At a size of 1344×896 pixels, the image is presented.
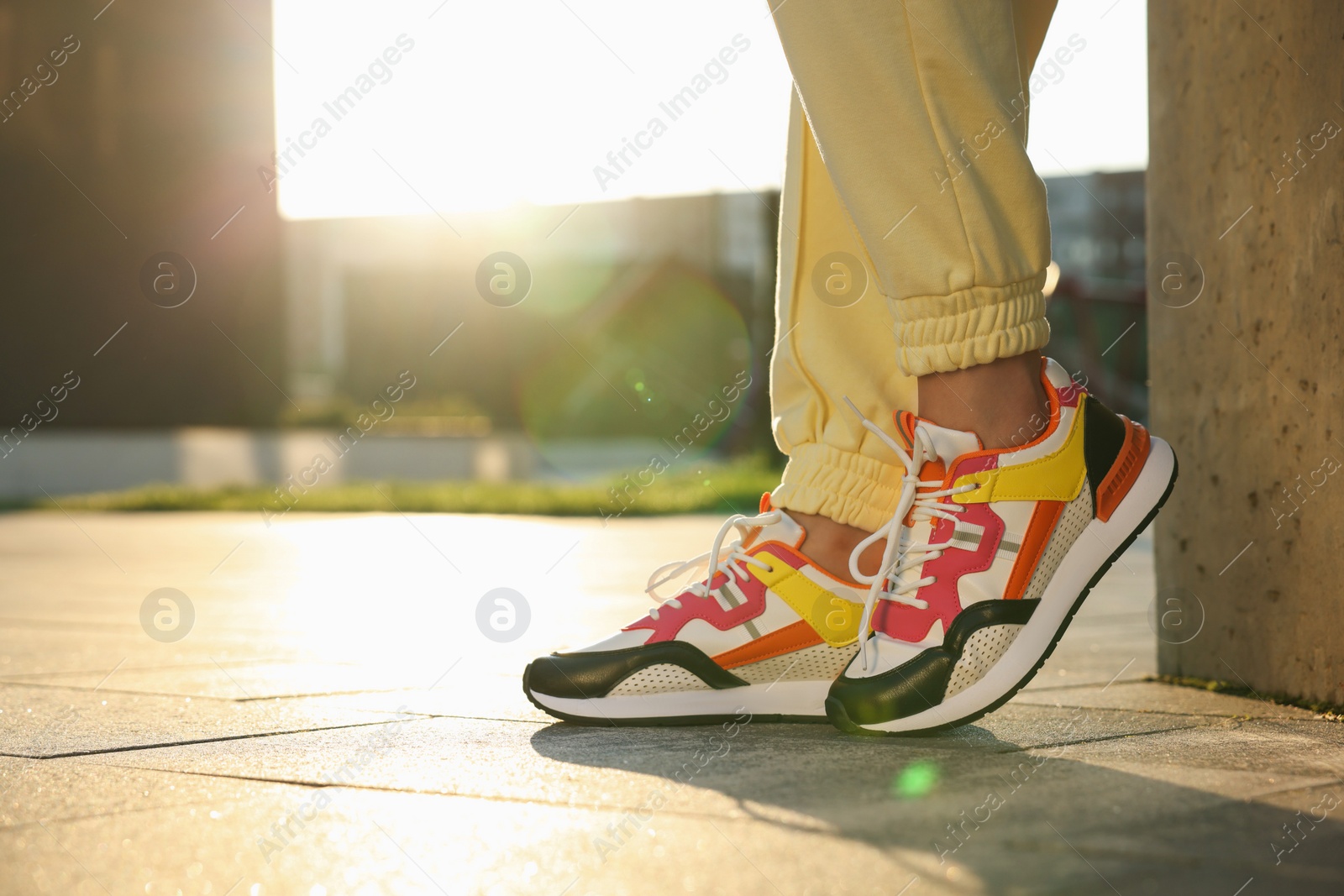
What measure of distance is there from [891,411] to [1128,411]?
510 inches

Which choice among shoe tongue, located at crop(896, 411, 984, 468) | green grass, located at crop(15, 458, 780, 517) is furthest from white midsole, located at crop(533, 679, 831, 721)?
green grass, located at crop(15, 458, 780, 517)

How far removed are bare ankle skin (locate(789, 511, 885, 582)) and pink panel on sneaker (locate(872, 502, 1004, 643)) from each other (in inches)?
5.3

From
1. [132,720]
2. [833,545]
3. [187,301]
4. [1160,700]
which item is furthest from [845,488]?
[187,301]

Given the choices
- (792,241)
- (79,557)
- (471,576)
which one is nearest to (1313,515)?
(792,241)

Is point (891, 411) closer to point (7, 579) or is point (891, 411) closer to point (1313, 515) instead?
point (1313, 515)

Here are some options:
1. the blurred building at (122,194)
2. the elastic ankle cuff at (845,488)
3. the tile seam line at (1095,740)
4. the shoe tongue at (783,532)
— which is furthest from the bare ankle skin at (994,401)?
the blurred building at (122,194)

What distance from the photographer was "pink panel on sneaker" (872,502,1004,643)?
1.38m

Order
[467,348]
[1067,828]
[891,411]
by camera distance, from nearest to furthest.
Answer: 1. [1067,828]
2. [891,411]
3. [467,348]

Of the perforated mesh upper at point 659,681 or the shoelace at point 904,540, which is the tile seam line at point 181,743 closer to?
the perforated mesh upper at point 659,681

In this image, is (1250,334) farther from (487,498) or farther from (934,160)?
(487,498)

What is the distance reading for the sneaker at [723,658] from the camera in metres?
1.49

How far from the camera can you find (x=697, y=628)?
59.9 inches

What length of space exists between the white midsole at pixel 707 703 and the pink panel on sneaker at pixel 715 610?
0.08 metres

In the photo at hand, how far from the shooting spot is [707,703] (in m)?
1.50
